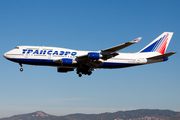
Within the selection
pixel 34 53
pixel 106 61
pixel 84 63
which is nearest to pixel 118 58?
pixel 106 61

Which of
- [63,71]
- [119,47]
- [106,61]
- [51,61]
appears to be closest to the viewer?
[119,47]

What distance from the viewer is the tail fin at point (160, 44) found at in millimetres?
54344

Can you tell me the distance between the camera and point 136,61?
50438mm

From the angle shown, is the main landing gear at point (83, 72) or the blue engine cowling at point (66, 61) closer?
the blue engine cowling at point (66, 61)

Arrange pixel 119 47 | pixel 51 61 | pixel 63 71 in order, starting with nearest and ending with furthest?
pixel 119 47 < pixel 51 61 < pixel 63 71

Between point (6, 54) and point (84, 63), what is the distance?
15607mm

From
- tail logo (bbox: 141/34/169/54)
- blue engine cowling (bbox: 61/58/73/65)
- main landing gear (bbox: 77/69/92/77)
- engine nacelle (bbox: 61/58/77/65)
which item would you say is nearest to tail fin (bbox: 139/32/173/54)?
tail logo (bbox: 141/34/169/54)

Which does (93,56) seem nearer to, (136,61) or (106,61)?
(106,61)

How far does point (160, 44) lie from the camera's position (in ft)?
180

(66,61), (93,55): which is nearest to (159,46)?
(93,55)

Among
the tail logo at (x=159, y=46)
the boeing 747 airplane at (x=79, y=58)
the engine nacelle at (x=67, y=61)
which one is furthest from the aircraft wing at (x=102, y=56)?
the tail logo at (x=159, y=46)

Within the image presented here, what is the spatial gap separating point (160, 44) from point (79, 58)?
68.8ft

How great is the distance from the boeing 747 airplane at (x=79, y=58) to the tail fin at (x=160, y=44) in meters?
3.40

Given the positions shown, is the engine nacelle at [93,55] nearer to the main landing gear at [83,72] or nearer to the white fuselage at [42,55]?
the white fuselage at [42,55]
